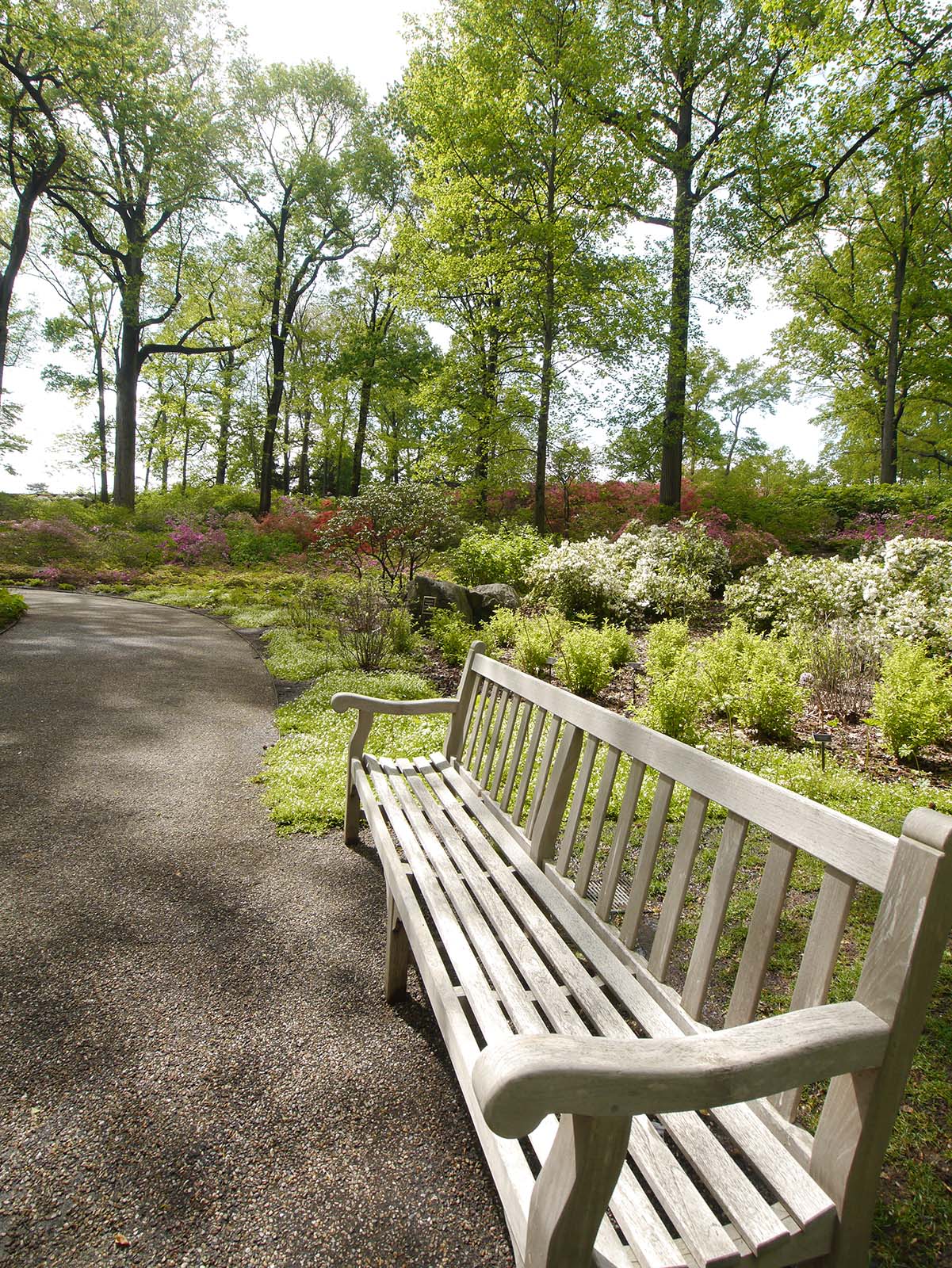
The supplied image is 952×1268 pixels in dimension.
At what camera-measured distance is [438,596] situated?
30.0ft

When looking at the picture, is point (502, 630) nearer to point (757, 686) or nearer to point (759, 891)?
point (757, 686)

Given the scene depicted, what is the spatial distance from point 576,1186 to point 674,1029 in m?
0.68

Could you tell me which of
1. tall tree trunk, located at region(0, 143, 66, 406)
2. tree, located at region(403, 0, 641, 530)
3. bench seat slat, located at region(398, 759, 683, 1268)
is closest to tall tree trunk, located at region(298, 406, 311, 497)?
tall tree trunk, located at region(0, 143, 66, 406)

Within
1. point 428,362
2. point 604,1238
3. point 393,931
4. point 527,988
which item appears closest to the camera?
point 604,1238

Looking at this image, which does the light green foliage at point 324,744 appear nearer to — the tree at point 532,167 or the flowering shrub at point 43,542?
the tree at point 532,167

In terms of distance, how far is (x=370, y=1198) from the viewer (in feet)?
5.17

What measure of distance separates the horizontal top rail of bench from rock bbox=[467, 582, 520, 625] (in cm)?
676

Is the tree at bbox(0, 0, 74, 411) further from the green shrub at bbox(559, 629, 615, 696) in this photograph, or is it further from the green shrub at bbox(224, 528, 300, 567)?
the green shrub at bbox(559, 629, 615, 696)

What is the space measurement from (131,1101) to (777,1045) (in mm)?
1934

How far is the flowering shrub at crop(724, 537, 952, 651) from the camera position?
6.57m

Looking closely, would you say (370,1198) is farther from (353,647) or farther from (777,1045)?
(353,647)

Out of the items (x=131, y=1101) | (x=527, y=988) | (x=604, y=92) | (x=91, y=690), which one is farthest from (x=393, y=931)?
(x=604, y=92)

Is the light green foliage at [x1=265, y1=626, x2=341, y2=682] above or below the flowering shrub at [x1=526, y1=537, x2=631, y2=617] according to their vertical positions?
below

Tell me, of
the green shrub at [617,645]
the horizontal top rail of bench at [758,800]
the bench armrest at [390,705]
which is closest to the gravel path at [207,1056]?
the bench armrest at [390,705]
